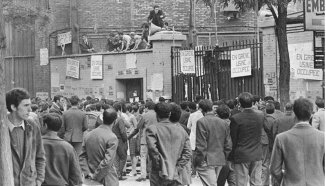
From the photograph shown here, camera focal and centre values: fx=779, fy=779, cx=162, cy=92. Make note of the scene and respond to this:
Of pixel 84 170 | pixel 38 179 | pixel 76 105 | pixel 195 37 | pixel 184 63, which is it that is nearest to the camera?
pixel 38 179

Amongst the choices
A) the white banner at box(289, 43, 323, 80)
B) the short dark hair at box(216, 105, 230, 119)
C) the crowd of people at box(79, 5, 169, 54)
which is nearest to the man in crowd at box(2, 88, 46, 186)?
the short dark hair at box(216, 105, 230, 119)

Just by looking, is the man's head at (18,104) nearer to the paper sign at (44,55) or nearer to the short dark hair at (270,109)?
the short dark hair at (270,109)

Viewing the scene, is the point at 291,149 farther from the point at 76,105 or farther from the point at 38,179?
the point at 76,105

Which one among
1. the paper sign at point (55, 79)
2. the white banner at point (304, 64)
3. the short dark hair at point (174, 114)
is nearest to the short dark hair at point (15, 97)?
the short dark hair at point (174, 114)

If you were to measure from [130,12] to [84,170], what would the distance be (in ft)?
73.4

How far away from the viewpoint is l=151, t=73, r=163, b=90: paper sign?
2580 cm

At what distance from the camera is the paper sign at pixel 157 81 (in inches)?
1016

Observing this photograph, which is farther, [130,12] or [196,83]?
[130,12]

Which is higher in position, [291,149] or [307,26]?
[307,26]

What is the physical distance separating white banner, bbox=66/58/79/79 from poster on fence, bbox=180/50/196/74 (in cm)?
619

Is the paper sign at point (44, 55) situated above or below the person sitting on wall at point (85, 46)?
below

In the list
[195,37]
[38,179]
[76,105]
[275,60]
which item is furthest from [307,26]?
[195,37]

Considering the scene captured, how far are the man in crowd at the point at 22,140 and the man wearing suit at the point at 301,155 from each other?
2.59m

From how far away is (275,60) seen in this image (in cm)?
2155
